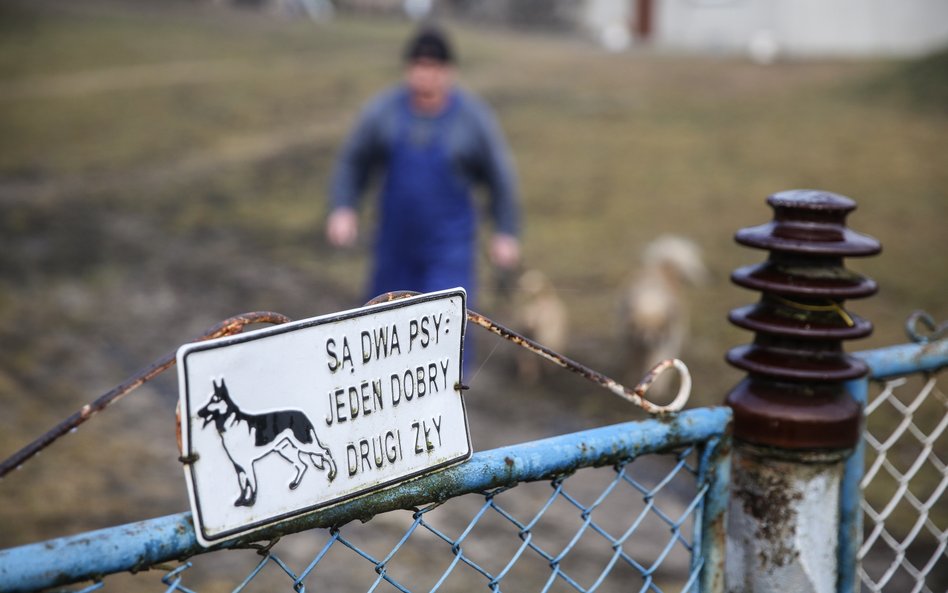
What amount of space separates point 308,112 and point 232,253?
587cm

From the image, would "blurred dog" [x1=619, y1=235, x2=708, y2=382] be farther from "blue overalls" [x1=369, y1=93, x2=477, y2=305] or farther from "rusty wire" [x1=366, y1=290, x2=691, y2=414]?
"rusty wire" [x1=366, y1=290, x2=691, y2=414]

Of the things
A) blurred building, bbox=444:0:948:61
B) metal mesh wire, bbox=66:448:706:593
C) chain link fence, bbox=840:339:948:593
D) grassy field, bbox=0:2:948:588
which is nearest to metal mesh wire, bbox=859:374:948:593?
chain link fence, bbox=840:339:948:593

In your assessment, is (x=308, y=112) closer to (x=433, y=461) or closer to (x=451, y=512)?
(x=451, y=512)

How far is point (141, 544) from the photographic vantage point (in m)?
1.14

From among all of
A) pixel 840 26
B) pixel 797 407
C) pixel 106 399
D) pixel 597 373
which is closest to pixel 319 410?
pixel 106 399

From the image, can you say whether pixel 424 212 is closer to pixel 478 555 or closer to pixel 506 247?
pixel 506 247

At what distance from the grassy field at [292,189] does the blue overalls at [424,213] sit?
851 mm

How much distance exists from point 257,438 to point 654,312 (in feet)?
14.7

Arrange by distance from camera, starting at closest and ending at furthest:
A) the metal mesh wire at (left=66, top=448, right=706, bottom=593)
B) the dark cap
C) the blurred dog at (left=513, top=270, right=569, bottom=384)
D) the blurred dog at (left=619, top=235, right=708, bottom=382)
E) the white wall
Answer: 1. the metal mesh wire at (left=66, top=448, right=706, bottom=593)
2. the dark cap
3. the blurred dog at (left=619, top=235, right=708, bottom=382)
4. the blurred dog at (left=513, top=270, right=569, bottom=384)
5. the white wall

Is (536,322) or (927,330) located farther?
(536,322)

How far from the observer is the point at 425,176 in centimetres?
455

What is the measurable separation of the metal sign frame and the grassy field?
1.29 metres

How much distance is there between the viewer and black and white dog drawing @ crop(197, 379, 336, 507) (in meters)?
1.15

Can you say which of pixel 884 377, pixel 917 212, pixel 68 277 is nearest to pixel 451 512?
pixel 884 377
